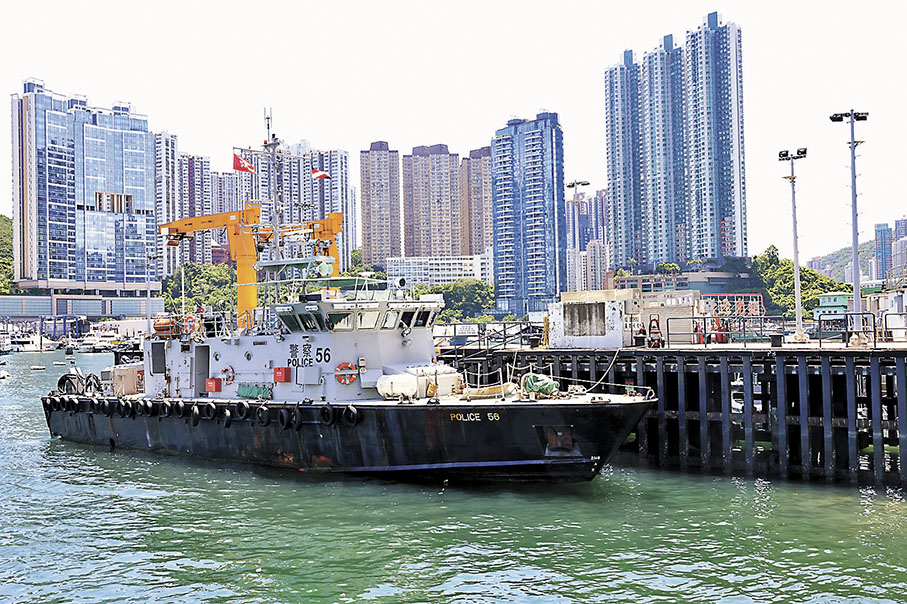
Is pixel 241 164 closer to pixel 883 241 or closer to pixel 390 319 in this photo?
pixel 390 319

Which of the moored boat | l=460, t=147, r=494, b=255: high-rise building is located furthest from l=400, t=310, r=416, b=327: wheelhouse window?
l=460, t=147, r=494, b=255: high-rise building

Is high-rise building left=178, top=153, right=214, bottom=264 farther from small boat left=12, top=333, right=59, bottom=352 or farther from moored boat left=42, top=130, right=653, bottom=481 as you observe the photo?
moored boat left=42, top=130, right=653, bottom=481

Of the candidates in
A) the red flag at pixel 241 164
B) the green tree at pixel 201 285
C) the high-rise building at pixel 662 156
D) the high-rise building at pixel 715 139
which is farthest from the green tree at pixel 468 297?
the red flag at pixel 241 164

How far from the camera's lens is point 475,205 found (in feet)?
564

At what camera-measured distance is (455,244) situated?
6718 inches

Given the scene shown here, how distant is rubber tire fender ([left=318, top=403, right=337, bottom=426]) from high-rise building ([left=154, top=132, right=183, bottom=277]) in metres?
136

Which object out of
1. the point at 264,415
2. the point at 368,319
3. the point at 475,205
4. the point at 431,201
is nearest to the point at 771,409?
the point at 368,319

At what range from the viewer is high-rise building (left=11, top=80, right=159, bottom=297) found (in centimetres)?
13188

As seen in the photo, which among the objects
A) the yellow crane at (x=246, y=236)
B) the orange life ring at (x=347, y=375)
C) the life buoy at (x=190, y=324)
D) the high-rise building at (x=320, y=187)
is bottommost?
the orange life ring at (x=347, y=375)

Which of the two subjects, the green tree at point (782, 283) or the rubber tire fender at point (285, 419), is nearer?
the rubber tire fender at point (285, 419)

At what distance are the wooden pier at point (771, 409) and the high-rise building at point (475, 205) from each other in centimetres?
14173

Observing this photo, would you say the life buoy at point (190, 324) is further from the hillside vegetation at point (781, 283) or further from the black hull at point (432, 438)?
the hillside vegetation at point (781, 283)

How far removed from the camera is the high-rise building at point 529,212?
5364 inches

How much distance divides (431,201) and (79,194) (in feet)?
218
